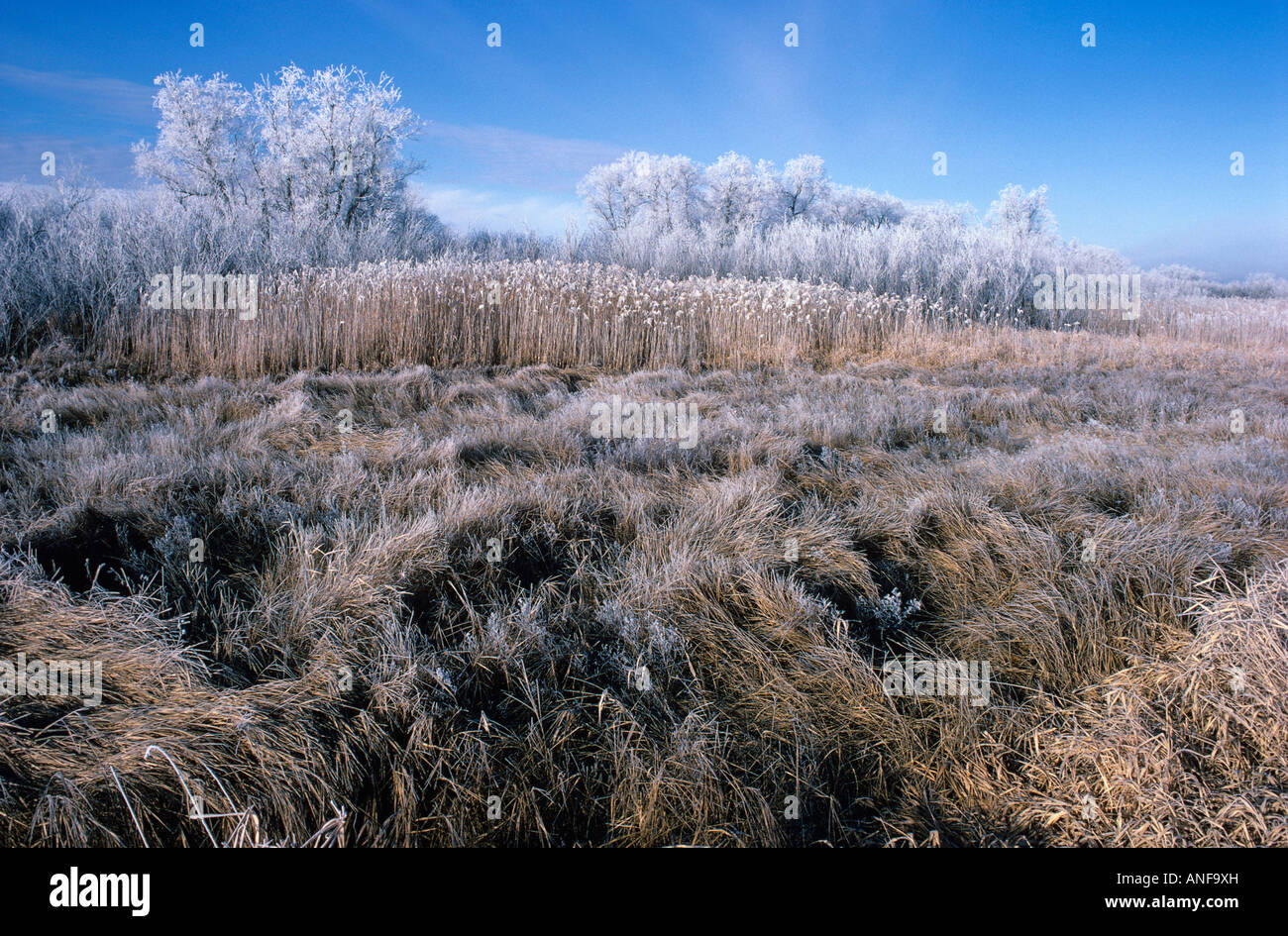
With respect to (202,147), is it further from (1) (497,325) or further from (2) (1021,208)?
(2) (1021,208)

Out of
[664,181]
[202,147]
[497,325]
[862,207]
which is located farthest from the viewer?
[862,207]

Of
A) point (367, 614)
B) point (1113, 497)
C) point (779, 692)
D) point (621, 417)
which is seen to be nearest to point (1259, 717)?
point (779, 692)

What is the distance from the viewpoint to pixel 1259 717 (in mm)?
1717

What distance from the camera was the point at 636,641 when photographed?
2.13 meters

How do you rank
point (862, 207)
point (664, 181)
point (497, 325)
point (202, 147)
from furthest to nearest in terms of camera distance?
point (862, 207), point (664, 181), point (202, 147), point (497, 325)

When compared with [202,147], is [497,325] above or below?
below

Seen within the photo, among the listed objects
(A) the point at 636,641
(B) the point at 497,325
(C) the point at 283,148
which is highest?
(C) the point at 283,148

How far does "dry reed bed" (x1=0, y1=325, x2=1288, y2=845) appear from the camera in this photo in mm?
1594

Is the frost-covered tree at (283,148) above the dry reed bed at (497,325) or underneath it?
above

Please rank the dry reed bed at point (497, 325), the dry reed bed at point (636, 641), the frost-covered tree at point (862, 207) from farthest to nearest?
the frost-covered tree at point (862, 207) → the dry reed bed at point (497, 325) → the dry reed bed at point (636, 641)

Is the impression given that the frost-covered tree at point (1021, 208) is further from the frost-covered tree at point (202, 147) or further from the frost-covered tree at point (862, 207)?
the frost-covered tree at point (202, 147)

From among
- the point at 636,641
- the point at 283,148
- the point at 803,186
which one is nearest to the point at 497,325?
the point at 636,641

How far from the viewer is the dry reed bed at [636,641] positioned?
159 centimetres

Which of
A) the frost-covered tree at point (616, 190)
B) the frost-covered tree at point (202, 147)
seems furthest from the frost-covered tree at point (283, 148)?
the frost-covered tree at point (616, 190)
